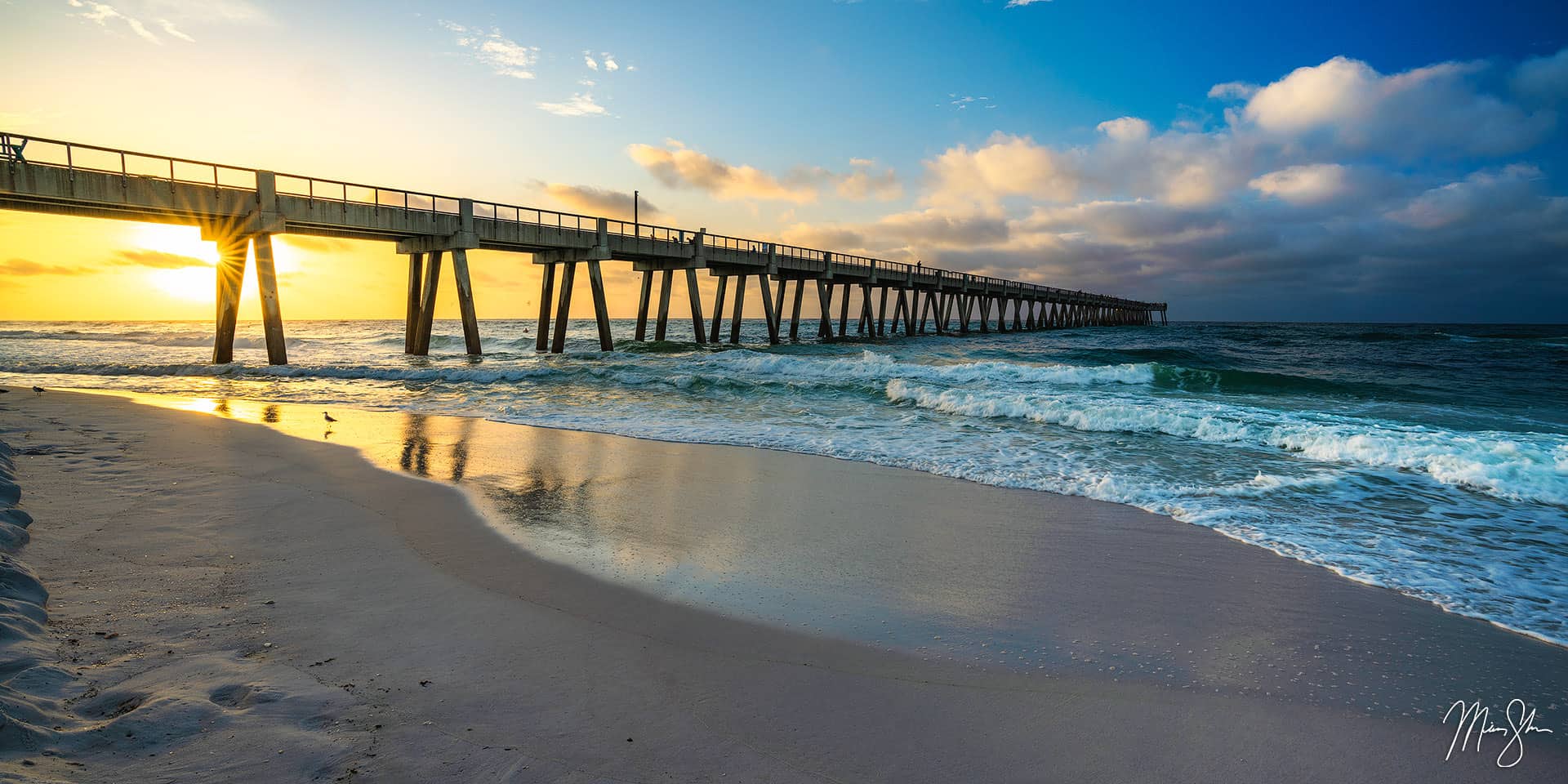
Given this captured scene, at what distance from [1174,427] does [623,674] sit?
10139 millimetres

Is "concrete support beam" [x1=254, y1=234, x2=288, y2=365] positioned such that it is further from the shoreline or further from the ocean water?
the shoreline

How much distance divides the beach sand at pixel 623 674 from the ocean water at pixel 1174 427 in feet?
3.50

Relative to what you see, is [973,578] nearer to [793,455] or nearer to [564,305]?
[793,455]

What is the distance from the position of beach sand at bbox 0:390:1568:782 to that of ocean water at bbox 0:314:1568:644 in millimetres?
1066

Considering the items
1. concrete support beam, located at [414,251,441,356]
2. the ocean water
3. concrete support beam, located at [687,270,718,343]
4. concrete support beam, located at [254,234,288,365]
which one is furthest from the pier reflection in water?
concrete support beam, located at [687,270,718,343]

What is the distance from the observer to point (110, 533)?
402 centimetres

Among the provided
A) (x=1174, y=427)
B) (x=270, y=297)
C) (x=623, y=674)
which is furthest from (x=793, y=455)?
(x=270, y=297)

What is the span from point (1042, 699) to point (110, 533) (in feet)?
17.5

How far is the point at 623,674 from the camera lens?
Result: 268cm

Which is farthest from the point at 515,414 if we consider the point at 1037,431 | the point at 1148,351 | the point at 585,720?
the point at 1148,351
